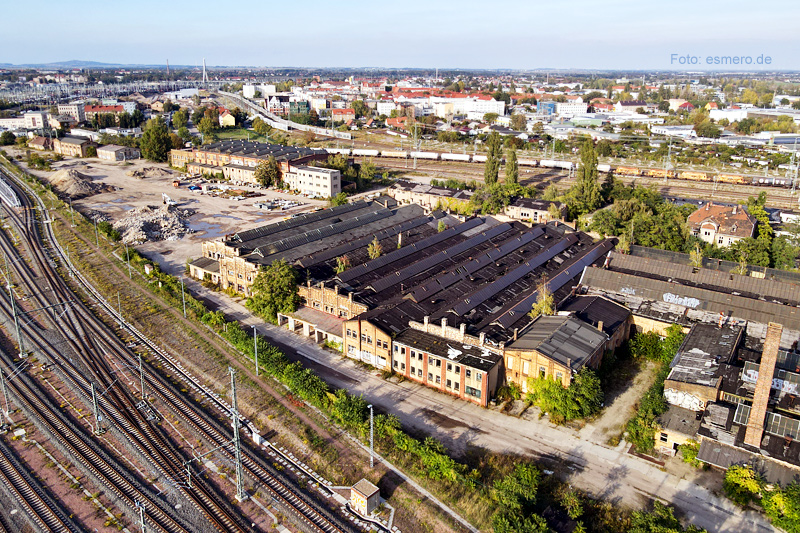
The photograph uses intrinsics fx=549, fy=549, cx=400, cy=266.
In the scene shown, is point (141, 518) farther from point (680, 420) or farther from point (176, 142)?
point (176, 142)

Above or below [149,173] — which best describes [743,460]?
below

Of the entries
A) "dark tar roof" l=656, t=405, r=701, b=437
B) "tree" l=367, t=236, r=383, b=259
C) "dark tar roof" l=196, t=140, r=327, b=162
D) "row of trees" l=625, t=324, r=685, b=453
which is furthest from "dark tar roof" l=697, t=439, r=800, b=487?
"dark tar roof" l=196, t=140, r=327, b=162

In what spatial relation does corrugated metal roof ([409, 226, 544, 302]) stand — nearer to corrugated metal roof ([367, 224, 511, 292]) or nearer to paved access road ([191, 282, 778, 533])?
corrugated metal roof ([367, 224, 511, 292])

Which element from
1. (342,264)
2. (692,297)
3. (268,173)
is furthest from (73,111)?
(692,297)

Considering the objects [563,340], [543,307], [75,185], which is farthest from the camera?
[75,185]

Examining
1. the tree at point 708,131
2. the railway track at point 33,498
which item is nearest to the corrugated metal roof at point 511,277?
the railway track at point 33,498

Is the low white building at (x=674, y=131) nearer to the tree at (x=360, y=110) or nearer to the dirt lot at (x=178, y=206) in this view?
the tree at (x=360, y=110)
